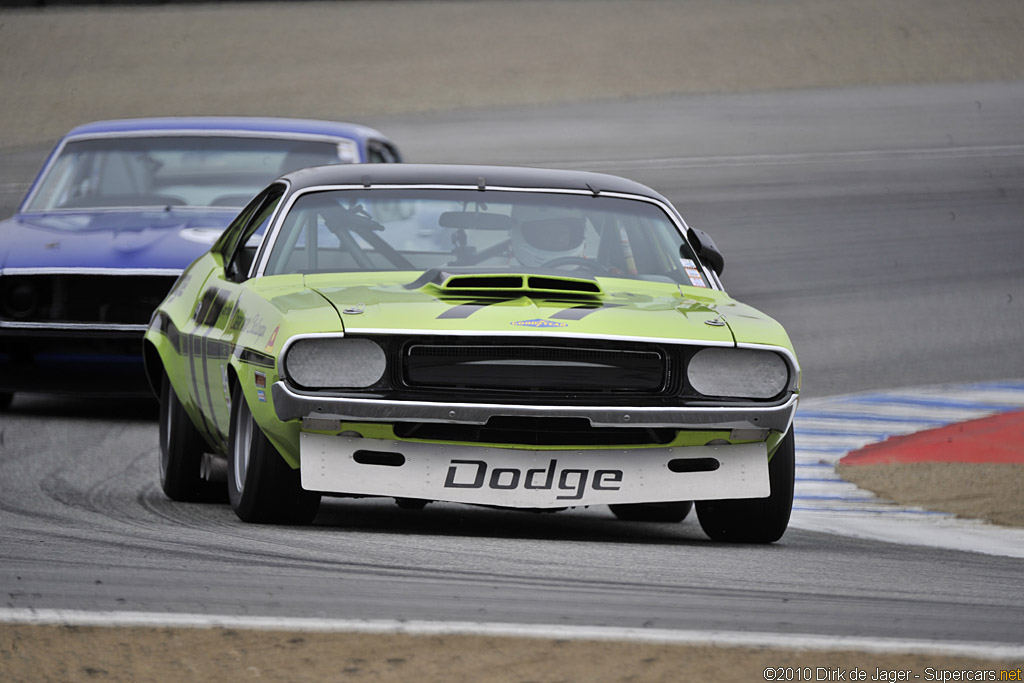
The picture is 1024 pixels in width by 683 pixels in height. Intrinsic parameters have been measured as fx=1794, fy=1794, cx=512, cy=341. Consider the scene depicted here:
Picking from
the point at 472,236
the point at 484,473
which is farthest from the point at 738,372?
the point at 472,236

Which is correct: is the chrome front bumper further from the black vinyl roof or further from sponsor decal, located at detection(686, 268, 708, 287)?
the black vinyl roof

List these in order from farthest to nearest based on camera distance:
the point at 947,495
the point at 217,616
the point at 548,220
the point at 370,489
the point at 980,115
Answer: the point at 980,115, the point at 947,495, the point at 548,220, the point at 370,489, the point at 217,616

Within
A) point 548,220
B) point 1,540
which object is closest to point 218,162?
point 548,220

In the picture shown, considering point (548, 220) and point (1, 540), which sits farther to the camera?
point (548, 220)

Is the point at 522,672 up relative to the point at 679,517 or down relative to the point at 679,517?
up

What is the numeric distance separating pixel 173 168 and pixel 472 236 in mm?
4160

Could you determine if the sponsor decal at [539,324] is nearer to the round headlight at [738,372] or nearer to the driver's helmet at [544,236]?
the round headlight at [738,372]

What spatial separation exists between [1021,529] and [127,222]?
4.91 meters

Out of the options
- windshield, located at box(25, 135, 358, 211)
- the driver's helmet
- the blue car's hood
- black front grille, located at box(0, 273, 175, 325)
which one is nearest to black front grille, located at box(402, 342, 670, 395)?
the driver's helmet

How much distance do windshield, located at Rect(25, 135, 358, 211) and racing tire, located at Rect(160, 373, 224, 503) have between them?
3265 millimetres

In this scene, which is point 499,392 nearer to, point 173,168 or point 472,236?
point 472,236

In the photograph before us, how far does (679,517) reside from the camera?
6.91 meters

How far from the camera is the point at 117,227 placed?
9.22 metres

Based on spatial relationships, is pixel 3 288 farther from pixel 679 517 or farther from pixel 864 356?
pixel 864 356
